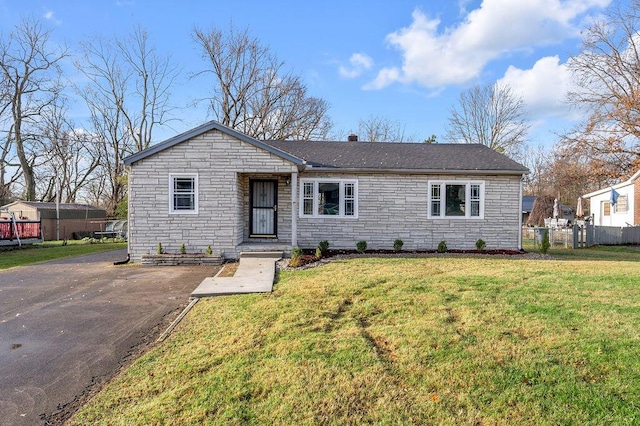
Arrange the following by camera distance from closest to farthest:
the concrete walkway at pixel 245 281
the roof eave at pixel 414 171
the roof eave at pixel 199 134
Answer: the concrete walkway at pixel 245 281 → the roof eave at pixel 199 134 → the roof eave at pixel 414 171

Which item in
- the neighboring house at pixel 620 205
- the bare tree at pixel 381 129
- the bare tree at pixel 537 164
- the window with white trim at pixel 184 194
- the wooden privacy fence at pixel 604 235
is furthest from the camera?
the bare tree at pixel 537 164

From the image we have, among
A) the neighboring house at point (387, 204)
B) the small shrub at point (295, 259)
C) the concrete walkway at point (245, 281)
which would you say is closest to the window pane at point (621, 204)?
the neighboring house at point (387, 204)

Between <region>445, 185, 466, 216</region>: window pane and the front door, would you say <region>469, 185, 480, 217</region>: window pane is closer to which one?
<region>445, 185, 466, 216</region>: window pane

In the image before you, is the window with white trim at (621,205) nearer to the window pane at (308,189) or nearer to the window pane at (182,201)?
the window pane at (308,189)

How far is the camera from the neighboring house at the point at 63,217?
2252cm

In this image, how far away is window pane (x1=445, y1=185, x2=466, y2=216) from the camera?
12336 millimetres

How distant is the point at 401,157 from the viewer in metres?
13.0

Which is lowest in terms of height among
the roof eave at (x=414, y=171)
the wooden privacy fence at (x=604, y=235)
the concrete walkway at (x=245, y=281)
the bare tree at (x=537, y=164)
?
the concrete walkway at (x=245, y=281)

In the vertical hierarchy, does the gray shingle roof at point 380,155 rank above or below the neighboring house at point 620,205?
above

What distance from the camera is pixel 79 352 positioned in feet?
13.7

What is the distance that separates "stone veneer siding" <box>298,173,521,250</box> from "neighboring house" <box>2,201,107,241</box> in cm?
1859

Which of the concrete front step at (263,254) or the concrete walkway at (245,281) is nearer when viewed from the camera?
the concrete walkway at (245,281)

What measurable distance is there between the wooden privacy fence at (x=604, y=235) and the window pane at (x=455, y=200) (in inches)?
324

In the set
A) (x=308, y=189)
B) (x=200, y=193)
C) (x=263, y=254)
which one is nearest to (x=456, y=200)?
(x=308, y=189)
